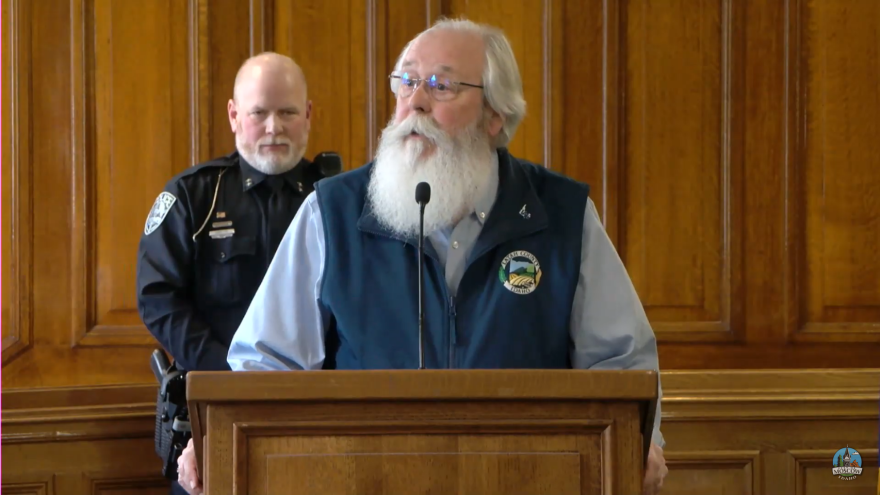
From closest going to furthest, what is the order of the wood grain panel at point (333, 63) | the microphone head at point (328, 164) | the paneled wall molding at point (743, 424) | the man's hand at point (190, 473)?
the man's hand at point (190, 473)
the microphone head at point (328, 164)
the paneled wall molding at point (743, 424)
the wood grain panel at point (333, 63)

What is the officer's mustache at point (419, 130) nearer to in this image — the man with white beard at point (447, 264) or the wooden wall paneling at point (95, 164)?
the man with white beard at point (447, 264)

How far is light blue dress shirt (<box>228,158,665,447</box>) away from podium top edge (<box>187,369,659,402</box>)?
696mm

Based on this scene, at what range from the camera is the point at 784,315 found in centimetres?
401

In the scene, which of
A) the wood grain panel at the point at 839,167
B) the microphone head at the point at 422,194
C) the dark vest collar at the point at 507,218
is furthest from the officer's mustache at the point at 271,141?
the wood grain panel at the point at 839,167

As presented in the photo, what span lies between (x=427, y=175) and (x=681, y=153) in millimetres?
1780

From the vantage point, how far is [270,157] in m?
3.28

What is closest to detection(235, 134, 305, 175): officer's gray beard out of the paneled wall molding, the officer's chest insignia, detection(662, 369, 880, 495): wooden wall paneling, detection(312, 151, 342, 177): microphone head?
detection(312, 151, 342, 177): microphone head

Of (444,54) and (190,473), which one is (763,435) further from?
(190,473)

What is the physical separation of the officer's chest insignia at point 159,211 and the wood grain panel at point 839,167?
2410 mm

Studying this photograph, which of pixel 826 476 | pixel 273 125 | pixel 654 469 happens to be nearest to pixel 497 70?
pixel 273 125

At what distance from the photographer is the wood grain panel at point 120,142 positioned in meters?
3.76

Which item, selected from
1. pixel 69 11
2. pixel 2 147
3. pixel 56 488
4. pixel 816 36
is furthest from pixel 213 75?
pixel 816 36

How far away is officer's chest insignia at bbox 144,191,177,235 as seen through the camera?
321 cm

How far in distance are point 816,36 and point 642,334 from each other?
222 cm
